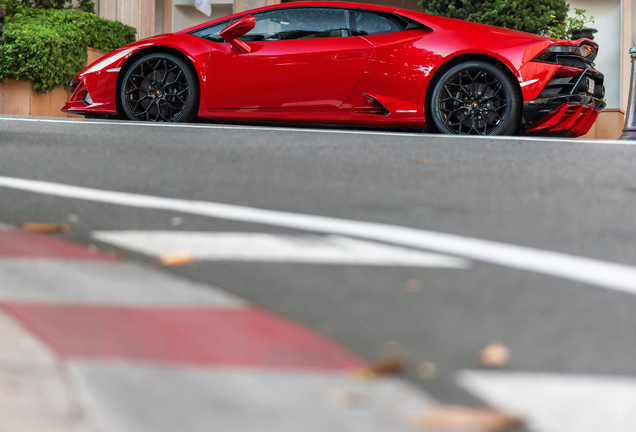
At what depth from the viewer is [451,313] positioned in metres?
2.04

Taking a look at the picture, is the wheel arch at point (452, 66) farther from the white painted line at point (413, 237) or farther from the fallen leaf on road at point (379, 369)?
the fallen leaf on road at point (379, 369)

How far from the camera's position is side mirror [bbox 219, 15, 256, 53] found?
688 cm

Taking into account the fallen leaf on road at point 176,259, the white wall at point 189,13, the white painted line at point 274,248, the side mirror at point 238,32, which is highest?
the white wall at point 189,13

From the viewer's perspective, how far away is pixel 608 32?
17.0 meters

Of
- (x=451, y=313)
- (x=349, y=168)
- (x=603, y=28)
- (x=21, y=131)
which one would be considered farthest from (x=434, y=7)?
(x=451, y=313)

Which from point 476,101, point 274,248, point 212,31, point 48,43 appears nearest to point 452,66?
point 476,101

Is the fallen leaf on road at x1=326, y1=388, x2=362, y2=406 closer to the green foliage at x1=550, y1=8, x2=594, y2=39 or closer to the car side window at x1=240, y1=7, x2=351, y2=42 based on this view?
the car side window at x1=240, y1=7, x2=351, y2=42

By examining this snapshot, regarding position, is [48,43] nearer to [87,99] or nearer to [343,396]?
[87,99]

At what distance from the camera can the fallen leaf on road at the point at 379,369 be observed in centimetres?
165

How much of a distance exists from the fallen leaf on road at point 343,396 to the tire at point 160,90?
580cm

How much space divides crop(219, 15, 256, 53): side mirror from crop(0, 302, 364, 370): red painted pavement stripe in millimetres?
5132

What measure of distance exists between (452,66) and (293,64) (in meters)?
1.40

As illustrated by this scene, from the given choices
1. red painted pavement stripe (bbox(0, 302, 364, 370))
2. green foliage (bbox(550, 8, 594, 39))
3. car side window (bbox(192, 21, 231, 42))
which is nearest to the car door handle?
car side window (bbox(192, 21, 231, 42))

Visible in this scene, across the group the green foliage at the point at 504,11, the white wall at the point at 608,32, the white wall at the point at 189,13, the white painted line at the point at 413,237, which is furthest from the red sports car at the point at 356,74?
the white wall at the point at 608,32
